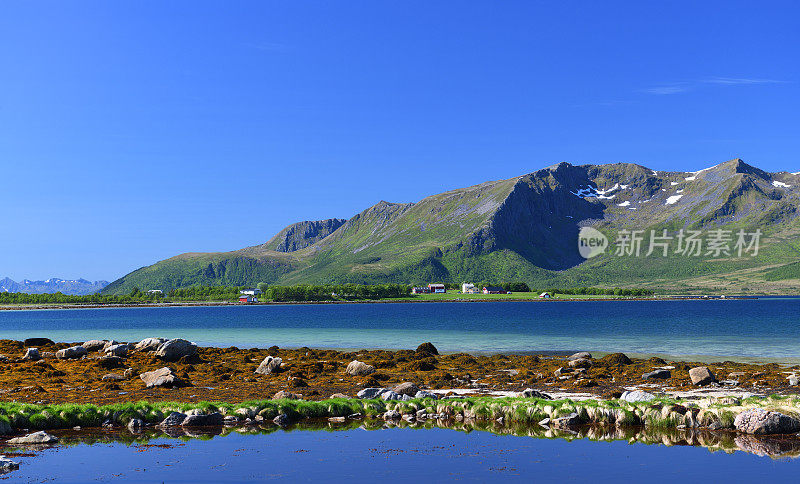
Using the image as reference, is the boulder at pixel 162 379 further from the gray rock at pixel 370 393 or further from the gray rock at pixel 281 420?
the gray rock at pixel 281 420

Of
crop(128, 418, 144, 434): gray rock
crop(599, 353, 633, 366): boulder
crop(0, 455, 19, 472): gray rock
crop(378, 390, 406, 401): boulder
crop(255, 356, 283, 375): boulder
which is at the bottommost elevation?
crop(599, 353, 633, 366): boulder

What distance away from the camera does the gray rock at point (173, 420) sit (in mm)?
23922

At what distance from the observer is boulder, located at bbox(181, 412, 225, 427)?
24.0 meters

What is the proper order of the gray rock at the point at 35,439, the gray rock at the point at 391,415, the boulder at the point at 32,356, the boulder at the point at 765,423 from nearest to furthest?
1. the gray rock at the point at 35,439
2. the boulder at the point at 765,423
3. the gray rock at the point at 391,415
4. the boulder at the point at 32,356

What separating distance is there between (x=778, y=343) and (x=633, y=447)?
62312mm

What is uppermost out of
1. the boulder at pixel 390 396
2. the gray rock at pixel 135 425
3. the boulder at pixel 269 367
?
the boulder at pixel 390 396

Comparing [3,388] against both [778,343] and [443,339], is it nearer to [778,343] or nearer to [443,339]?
[443,339]

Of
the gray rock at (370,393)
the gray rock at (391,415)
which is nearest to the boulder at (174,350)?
the gray rock at (370,393)

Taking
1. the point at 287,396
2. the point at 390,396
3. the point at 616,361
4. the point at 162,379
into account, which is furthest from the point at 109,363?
the point at 616,361

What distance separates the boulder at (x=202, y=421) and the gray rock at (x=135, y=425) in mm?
1575

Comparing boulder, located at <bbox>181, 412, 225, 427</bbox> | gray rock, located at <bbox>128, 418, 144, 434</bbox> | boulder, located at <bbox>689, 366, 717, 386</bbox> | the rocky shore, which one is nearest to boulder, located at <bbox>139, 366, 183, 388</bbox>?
the rocky shore

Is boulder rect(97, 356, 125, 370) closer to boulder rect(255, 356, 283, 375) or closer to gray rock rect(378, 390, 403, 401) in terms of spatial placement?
boulder rect(255, 356, 283, 375)

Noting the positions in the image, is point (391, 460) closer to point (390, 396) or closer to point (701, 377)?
point (390, 396)

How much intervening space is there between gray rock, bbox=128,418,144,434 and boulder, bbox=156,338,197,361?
26.0m
